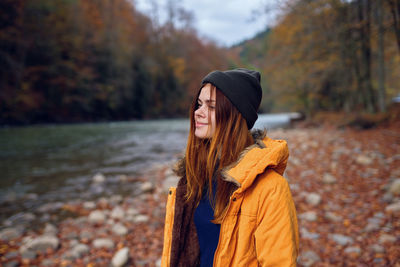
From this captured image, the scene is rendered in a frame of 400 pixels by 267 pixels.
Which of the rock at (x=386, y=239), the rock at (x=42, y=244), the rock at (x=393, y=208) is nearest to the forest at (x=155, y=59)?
the rock at (x=386, y=239)

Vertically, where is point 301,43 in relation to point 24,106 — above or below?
above

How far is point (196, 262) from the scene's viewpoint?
4.62 feet

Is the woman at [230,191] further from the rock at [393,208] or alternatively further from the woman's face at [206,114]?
the rock at [393,208]

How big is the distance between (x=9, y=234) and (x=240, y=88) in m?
4.56

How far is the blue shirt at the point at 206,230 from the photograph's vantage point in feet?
4.46

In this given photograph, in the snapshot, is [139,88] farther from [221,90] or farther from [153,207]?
[221,90]

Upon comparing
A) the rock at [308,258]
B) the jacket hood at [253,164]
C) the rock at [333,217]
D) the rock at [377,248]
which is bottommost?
the rock at [308,258]

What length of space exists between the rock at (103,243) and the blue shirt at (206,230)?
2.58 meters

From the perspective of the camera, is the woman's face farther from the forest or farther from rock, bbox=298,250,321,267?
rock, bbox=298,250,321,267

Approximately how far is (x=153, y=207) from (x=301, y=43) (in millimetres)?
13000

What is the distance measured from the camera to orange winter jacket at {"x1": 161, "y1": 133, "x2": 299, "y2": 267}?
109 centimetres

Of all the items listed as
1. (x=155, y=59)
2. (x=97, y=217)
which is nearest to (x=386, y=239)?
(x=97, y=217)

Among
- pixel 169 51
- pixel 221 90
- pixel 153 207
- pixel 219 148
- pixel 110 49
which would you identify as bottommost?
pixel 153 207

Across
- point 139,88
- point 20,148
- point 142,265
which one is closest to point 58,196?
point 142,265
